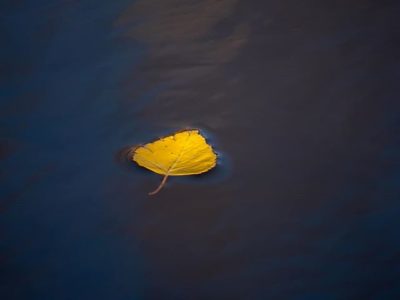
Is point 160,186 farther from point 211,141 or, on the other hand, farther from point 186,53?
point 186,53

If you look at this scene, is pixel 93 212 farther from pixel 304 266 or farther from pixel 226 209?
pixel 304 266

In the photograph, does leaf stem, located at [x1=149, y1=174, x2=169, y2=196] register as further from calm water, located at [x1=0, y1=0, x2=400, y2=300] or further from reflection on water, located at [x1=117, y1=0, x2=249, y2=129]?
reflection on water, located at [x1=117, y1=0, x2=249, y2=129]

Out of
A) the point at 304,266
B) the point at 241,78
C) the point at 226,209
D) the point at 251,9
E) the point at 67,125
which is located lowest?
the point at 304,266

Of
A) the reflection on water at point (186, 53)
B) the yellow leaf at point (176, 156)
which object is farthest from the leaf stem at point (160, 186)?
the reflection on water at point (186, 53)

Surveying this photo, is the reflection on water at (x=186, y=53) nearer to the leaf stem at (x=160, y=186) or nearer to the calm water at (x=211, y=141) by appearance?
the calm water at (x=211, y=141)

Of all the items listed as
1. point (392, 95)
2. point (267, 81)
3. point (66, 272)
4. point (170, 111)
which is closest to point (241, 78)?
point (267, 81)

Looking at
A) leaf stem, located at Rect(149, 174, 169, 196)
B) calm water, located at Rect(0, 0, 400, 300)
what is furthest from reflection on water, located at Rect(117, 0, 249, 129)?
leaf stem, located at Rect(149, 174, 169, 196)
